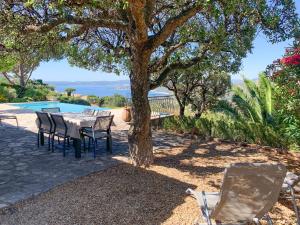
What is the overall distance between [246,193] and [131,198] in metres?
2.41

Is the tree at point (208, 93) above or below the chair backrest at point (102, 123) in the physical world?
above

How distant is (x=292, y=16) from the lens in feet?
25.6

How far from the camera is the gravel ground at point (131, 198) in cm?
525

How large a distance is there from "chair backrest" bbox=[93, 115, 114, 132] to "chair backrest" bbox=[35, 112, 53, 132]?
1511mm

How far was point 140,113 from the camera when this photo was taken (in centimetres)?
790

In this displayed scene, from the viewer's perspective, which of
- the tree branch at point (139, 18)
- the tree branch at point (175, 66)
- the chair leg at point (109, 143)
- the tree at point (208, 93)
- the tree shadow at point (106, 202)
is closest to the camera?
the tree shadow at point (106, 202)

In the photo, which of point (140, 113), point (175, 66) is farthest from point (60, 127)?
point (175, 66)

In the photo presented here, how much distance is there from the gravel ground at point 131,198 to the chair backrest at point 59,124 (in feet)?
7.00

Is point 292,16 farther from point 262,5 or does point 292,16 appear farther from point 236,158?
point 236,158

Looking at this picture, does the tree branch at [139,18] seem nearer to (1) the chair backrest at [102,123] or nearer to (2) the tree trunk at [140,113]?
(2) the tree trunk at [140,113]

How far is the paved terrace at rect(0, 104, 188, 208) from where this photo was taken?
659cm

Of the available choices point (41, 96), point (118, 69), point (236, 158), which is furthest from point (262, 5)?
point (41, 96)

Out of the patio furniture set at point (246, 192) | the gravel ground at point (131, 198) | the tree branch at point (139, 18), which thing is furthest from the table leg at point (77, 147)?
the patio furniture set at point (246, 192)

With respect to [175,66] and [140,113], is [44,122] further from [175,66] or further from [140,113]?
[175,66]
